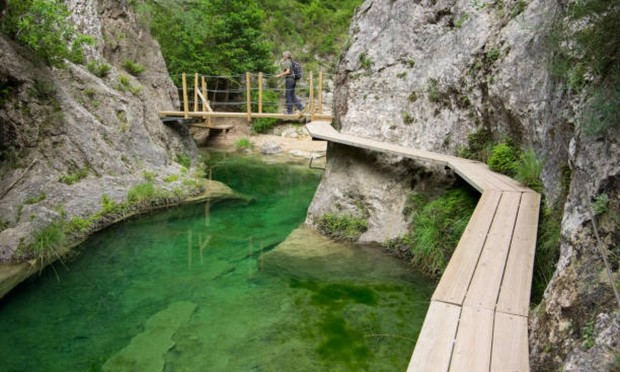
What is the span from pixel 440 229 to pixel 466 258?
131 inches

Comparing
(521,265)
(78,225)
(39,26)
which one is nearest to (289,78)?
(39,26)

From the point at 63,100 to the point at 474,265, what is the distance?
1020cm

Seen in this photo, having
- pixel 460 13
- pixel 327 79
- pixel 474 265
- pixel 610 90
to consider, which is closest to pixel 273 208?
pixel 460 13

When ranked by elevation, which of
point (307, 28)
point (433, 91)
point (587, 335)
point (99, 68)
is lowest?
point (587, 335)

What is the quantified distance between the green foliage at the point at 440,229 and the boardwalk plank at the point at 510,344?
3910 mm

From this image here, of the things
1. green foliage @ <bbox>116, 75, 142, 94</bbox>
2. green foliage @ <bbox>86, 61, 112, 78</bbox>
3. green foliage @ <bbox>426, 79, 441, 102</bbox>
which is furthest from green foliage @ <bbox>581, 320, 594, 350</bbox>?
green foliage @ <bbox>86, 61, 112, 78</bbox>

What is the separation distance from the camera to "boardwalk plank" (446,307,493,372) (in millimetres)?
2725

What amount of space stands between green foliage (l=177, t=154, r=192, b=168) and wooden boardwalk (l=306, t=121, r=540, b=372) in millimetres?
10877

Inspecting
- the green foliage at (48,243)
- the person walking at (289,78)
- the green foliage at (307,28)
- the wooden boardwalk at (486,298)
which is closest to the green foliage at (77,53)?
the green foliage at (48,243)

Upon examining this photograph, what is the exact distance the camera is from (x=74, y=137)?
418 inches

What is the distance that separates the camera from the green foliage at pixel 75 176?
9.92 m

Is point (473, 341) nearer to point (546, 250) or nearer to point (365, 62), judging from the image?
point (546, 250)

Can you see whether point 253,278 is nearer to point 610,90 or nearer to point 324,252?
point 324,252

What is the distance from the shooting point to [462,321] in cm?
315
